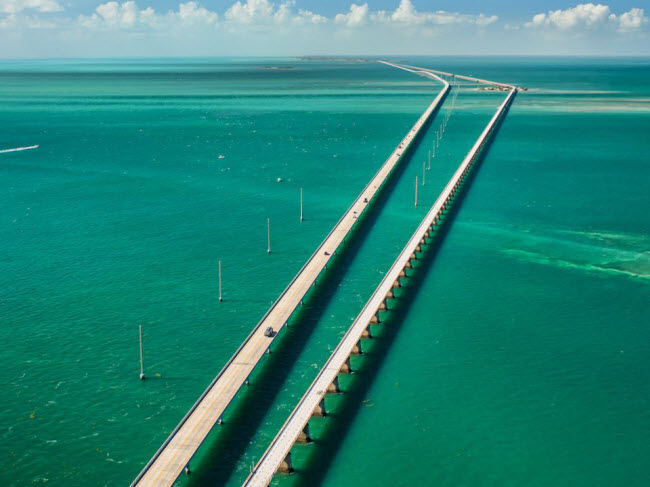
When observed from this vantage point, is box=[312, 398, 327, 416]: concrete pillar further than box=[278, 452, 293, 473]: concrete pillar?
Yes

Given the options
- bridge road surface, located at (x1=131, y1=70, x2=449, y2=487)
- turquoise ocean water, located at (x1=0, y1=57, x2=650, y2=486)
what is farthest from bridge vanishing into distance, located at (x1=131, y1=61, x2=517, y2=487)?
turquoise ocean water, located at (x1=0, y1=57, x2=650, y2=486)

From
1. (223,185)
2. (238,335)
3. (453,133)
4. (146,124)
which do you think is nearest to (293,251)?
(238,335)

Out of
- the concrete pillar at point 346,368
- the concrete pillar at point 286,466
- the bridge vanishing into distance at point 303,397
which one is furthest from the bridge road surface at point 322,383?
the concrete pillar at point 346,368

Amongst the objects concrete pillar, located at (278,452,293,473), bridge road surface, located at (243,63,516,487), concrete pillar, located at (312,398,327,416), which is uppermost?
bridge road surface, located at (243,63,516,487)

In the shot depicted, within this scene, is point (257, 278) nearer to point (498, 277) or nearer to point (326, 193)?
point (498, 277)

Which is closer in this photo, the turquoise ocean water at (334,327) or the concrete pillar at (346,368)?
the turquoise ocean water at (334,327)

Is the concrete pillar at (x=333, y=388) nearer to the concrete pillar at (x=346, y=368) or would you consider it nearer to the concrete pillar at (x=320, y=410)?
the concrete pillar at (x=346, y=368)

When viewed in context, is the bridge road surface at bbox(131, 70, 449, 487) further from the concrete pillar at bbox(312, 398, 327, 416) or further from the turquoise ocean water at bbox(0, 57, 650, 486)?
the concrete pillar at bbox(312, 398, 327, 416)
